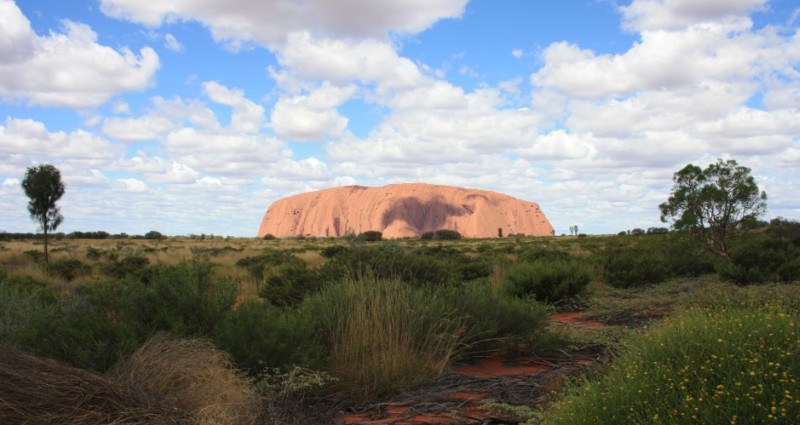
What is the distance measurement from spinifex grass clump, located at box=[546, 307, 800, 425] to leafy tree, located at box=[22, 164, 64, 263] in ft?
81.4

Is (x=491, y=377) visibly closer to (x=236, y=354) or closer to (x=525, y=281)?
(x=236, y=354)

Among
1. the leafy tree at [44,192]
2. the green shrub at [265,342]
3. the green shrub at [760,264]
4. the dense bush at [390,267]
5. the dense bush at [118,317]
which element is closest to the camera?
the dense bush at [118,317]

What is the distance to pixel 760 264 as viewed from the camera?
1430 cm

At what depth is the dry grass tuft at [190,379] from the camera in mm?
4652

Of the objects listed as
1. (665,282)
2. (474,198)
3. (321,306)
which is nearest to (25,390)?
(321,306)

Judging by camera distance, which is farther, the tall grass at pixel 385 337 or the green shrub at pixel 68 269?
the green shrub at pixel 68 269

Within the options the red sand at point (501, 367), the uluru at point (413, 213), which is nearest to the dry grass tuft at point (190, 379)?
the red sand at point (501, 367)

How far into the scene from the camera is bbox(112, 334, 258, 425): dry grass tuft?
465 cm

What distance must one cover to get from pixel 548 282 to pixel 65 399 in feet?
34.5

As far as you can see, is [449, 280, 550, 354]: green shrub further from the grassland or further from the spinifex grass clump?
the spinifex grass clump

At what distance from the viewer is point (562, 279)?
13242 millimetres

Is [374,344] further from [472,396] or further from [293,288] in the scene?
[293,288]

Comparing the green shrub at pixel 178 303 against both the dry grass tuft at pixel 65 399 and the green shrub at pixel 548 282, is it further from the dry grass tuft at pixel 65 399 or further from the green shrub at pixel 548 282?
the green shrub at pixel 548 282

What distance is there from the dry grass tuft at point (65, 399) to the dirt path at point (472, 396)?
158 centimetres
